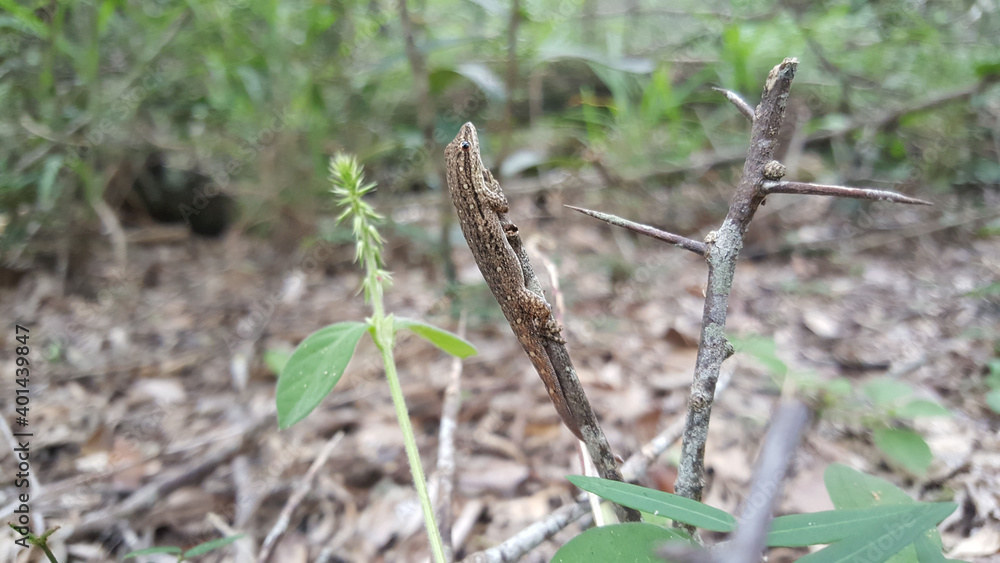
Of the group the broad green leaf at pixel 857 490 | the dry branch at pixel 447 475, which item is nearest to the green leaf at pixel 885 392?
the broad green leaf at pixel 857 490

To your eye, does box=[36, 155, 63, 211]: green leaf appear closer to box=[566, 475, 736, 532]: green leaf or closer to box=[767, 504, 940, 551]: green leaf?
box=[566, 475, 736, 532]: green leaf

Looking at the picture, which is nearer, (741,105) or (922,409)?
(741,105)

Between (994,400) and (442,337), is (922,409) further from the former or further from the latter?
(442,337)

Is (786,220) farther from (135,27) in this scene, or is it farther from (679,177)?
(135,27)

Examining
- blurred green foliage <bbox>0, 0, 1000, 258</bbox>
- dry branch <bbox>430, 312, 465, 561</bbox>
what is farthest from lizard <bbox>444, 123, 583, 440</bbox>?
blurred green foliage <bbox>0, 0, 1000, 258</bbox>

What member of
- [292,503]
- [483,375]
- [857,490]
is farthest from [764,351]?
[292,503]

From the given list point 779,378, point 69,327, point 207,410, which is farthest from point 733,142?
point 69,327
